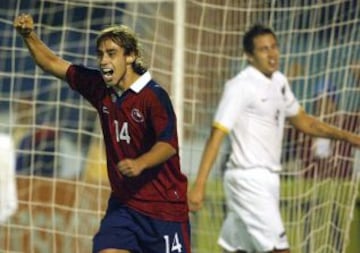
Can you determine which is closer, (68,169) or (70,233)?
(70,233)

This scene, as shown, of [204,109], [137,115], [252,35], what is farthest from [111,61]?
[204,109]

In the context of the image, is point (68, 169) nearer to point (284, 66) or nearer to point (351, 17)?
point (284, 66)

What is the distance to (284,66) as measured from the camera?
1019 centimetres

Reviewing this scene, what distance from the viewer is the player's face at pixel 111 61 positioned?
658 cm

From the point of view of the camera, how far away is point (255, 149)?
27.6ft

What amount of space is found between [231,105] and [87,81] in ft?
5.28

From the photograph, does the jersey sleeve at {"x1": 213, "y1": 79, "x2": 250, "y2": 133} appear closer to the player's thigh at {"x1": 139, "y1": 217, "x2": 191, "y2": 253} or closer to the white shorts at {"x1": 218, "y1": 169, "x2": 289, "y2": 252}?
the white shorts at {"x1": 218, "y1": 169, "x2": 289, "y2": 252}

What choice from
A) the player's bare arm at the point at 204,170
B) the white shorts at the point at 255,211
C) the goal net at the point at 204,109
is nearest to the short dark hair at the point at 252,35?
the player's bare arm at the point at 204,170

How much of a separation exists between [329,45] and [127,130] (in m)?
3.50

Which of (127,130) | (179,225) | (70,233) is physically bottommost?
(70,233)

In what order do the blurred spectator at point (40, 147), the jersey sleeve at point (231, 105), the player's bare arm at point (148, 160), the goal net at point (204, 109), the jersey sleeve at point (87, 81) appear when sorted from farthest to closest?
1. the blurred spectator at point (40, 147)
2. the goal net at point (204, 109)
3. the jersey sleeve at point (231, 105)
4. the jersey sleeve at point (87, 81)
5. the player's bare arm at point (148, 160)

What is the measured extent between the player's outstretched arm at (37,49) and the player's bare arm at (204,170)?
4.53 feet

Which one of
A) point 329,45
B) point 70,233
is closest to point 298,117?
point 329,45

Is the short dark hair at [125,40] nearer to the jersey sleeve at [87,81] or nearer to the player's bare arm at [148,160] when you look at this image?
the jersey sleeve at [87,81]
